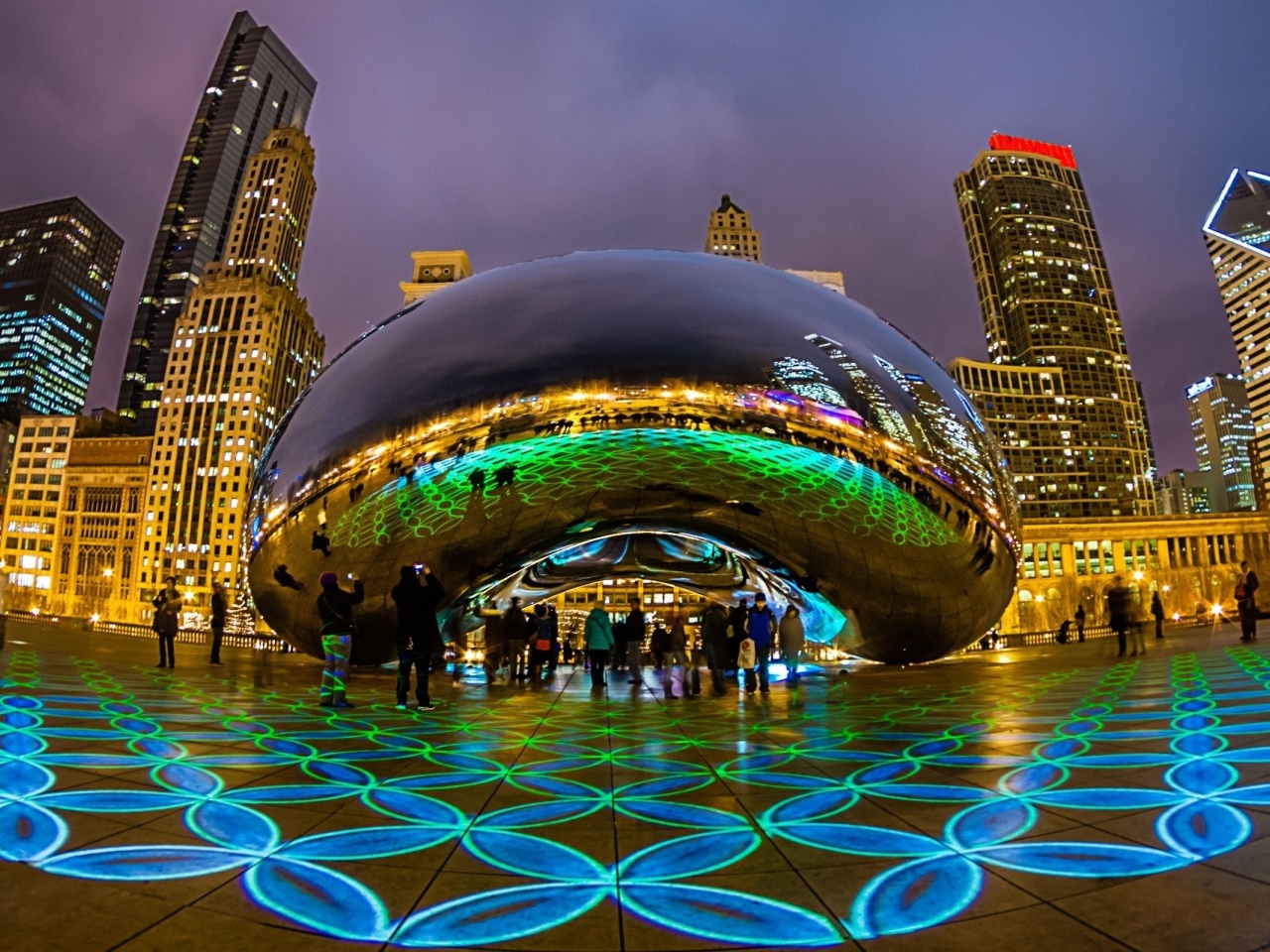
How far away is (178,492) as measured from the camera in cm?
9375

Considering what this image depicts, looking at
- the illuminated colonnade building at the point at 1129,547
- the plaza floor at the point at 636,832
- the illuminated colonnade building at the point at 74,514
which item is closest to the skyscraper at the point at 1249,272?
the illuminated colonnade building at the point at 1129,547

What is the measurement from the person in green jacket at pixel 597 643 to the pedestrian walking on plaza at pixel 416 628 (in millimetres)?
3264

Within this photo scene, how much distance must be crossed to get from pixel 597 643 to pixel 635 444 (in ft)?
13.5

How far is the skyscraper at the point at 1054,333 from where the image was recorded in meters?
120

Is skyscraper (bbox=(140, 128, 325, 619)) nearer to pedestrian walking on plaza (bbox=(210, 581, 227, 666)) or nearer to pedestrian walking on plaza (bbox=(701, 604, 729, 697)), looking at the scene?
pedestrian walking on plaza (bbox=(210, 581, 227, 666))

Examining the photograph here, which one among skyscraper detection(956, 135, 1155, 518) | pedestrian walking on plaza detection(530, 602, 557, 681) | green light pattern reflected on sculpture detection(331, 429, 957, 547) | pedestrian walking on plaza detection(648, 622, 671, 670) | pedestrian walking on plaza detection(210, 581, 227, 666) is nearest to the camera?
green light pattern reflected on sculpture detection(331, 429, 957, 547)

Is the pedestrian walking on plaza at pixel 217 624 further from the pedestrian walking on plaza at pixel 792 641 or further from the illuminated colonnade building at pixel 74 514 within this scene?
the illuminated colonnade building at pixel 74 514

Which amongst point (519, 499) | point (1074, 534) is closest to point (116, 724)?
point (519, 499)

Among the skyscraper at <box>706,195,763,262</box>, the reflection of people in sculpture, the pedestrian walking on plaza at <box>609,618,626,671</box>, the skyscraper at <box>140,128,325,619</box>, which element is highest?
the skyscraper at <box>706,195,763,262</box>

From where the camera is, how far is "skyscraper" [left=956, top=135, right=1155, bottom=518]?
120 meters

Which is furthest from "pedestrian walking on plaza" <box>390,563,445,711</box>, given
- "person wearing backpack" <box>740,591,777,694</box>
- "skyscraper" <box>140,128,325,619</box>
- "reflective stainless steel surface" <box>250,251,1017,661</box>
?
"skyscraper" <box>140,128,325,619</box>

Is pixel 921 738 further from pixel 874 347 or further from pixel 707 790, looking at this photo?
pixel 874 347

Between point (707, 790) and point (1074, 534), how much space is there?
9173 cm

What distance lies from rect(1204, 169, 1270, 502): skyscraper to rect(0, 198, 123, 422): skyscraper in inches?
9736
